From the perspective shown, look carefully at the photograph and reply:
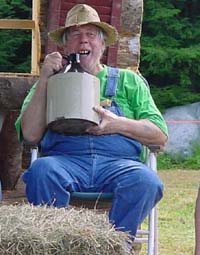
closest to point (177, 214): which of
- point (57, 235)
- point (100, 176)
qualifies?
point (100, 176)

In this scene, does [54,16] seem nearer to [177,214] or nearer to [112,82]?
[112,82]

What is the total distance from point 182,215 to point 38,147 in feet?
8.95

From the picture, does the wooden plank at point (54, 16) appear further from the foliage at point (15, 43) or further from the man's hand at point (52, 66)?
the foliage at point (15, 43)

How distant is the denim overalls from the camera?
11.2 ft

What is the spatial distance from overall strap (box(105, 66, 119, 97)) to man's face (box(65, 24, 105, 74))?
2.7 inches

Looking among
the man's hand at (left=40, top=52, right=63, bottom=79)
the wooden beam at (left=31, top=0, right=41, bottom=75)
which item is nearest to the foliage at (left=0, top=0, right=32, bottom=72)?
the wooden beam at (left=31, top=0, right=41, bottom=75)

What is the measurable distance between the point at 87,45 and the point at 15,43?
724 cm

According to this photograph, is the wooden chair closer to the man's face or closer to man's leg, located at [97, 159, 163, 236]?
man's leg, located at [97, 159, 163, 236]

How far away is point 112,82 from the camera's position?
3826 millimetres

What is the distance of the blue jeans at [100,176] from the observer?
3.41 m

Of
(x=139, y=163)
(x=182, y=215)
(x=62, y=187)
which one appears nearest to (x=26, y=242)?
(x=62, y=187)

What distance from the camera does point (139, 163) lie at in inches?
142

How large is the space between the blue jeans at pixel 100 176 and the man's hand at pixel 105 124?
4cm

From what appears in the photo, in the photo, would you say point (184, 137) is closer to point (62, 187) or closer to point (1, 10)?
point (1, 10)
